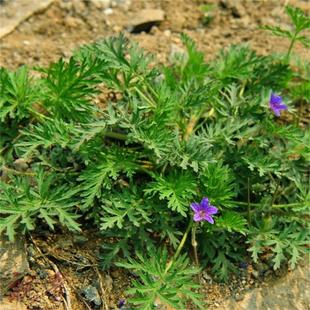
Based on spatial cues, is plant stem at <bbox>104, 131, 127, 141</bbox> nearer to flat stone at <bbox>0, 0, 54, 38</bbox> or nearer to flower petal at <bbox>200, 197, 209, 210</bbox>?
flower petal at <bbox>200, 197, 209, 210</bbox>

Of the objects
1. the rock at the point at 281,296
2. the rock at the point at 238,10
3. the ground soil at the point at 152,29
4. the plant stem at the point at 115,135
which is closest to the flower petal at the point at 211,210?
the rock at the point at 281,296

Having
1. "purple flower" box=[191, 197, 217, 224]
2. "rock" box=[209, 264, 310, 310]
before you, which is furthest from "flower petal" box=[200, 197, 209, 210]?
"rock" box=[209, 264, 310, 310]

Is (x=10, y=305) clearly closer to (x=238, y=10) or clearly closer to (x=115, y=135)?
(x=115, y=135)

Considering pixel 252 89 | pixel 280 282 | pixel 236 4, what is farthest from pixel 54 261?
pixel 236 4

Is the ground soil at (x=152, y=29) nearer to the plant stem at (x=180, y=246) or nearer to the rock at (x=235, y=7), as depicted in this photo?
the rock at (x=235, y=7)

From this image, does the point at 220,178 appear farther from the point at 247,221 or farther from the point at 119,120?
the point at 119,120

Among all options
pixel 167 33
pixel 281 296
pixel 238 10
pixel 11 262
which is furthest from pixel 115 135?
pixel 238 10
